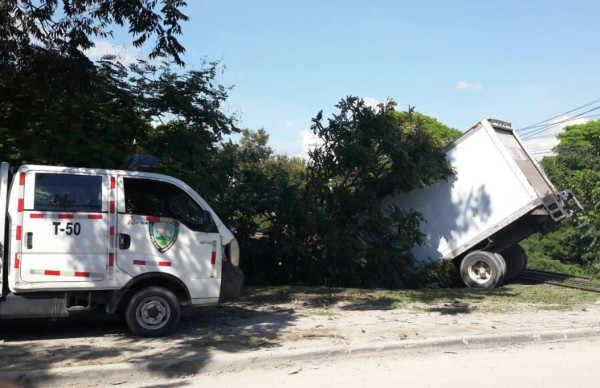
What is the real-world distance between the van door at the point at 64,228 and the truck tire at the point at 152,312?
0.55m

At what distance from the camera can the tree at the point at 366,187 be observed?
1355 cm

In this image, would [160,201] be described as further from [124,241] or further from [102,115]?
[102,115]

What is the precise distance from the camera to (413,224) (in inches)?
547

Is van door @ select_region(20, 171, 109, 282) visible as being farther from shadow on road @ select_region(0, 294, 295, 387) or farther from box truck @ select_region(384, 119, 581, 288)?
box truck @ select_region(384, 119, 581, 288)

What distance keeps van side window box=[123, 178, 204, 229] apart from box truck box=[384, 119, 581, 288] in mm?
7618

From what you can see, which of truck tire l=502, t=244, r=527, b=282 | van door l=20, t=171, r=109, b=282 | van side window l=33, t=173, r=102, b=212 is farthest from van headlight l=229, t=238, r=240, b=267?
truck tire l=502, t=244, r=527, b=282

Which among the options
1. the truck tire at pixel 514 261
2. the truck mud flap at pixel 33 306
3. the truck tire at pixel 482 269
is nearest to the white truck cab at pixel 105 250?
the truck mud flap at pixel 33 306

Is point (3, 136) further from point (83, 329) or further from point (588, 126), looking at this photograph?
point (588, 126)

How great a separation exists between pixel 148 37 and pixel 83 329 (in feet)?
16.1

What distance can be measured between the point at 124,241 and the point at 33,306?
1.24 m

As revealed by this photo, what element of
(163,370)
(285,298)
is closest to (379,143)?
(285,298)

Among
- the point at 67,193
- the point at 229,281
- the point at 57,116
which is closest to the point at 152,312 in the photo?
the point at 229,281

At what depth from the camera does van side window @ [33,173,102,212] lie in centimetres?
681

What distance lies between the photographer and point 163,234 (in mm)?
7273
